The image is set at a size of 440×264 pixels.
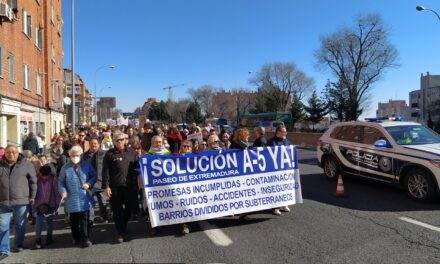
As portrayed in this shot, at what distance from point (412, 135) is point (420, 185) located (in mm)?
1549

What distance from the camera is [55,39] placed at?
32.3 m

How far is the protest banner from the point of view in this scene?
19.8 feet

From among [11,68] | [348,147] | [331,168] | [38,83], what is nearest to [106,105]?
[38,83]

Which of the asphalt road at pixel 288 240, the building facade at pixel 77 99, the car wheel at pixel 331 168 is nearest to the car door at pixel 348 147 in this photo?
the car wheel at pixel 331 168

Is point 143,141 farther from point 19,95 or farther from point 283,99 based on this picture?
point 283,99

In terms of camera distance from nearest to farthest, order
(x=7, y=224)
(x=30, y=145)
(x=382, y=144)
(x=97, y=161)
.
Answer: (x=7, y=224) < (x=97, y=161) < (x=382, y=144) < (x=30, y=145)

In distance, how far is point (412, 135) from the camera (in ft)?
29.7

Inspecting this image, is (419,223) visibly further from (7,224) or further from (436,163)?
(7,224)

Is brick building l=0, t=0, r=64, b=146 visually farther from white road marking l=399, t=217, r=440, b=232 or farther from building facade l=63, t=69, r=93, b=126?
white road marking l=399, t=217, r=440, b=232

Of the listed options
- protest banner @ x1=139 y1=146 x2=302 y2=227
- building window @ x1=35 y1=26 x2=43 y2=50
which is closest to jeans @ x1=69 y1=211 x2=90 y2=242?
protest banner @ x1=139 y1=146 x2=302 y2=227

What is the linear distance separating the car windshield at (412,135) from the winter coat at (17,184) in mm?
7609

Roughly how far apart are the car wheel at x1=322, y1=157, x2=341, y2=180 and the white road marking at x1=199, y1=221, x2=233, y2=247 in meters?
5.33

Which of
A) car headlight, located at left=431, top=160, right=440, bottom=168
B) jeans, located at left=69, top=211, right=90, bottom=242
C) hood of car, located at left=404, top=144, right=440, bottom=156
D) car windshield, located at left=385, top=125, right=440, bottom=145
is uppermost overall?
car windshield, located at left=385, top=125, right=440, bottom=145

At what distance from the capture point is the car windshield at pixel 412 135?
8.82 metres
